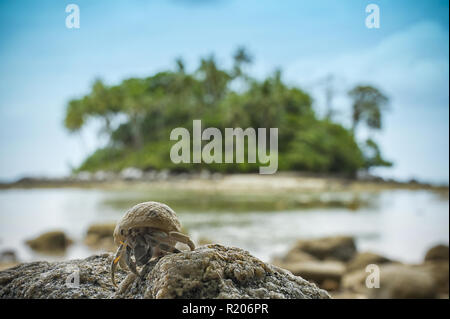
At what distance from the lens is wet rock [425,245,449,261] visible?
601 centimetres

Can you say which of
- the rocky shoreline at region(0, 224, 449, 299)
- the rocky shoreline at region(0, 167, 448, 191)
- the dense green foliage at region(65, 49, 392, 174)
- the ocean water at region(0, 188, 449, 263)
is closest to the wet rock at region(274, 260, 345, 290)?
the rocky shoreline at region(0, 224, 449, 299)

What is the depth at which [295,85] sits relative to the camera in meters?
31.1

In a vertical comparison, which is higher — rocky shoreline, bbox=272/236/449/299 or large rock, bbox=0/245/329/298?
large rock, bbox=0/245/329/298

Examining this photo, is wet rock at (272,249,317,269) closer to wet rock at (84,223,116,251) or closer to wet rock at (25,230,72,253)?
wet rock at (84,223,116,251)

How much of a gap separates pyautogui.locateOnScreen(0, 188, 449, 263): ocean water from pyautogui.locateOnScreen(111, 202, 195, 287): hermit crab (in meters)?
1.84

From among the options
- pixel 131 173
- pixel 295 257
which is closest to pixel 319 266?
pixel 295 257

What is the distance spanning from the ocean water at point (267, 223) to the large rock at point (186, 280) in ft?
5.65

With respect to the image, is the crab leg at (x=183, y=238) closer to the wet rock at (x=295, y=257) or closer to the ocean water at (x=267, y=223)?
the ocean water at (x=267, y=223)

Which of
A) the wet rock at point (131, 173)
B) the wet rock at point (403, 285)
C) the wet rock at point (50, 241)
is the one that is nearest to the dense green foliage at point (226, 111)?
the wet rock at point (131, 173)

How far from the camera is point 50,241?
7.09m

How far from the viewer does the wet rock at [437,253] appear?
6.01 m

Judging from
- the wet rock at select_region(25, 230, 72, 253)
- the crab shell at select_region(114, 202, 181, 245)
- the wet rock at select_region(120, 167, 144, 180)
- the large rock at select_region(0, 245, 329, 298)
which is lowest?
the wet rock at select_region(25, 230, 72, 253)

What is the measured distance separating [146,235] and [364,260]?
588 cm

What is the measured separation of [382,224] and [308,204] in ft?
17.3
